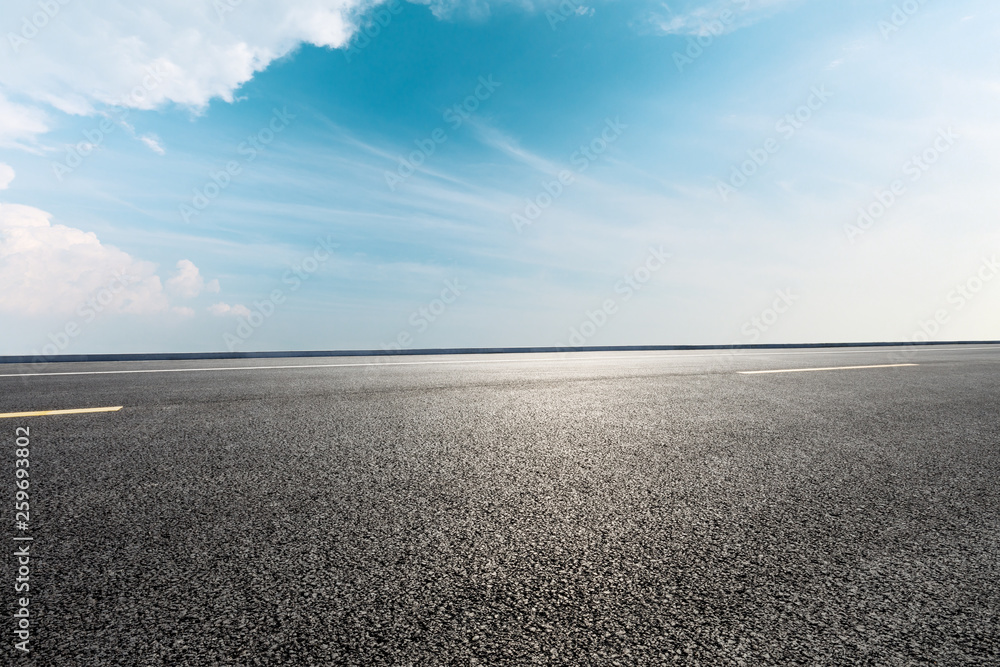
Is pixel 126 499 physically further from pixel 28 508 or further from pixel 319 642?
pixel 319 642

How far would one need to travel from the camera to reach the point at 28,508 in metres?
2.40

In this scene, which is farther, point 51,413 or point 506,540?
point 51,413

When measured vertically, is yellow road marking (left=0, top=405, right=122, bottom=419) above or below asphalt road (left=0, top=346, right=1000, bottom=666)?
above

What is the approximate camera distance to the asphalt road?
1.47m

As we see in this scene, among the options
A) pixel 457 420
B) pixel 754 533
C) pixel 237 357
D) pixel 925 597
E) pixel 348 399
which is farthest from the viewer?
pixel 237 357

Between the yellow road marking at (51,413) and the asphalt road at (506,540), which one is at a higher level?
the yellow road marking at (51,413)

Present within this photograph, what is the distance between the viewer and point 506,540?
6.79ft

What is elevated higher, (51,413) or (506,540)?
(51,413)

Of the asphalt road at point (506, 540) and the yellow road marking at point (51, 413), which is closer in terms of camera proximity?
the asphalt road at point (506, 540)

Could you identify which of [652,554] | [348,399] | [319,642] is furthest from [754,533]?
[348,399]

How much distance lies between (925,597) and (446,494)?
182 cm

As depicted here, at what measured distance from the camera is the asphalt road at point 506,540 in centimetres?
147

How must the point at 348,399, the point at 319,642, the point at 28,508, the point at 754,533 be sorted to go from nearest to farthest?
the point at 319,642
the point at 754,533
the point at 28,508
the point at 348,399

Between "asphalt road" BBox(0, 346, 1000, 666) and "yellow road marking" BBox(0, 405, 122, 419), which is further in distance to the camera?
"yellow road marking" BBox(0, 405, 122, 419)
